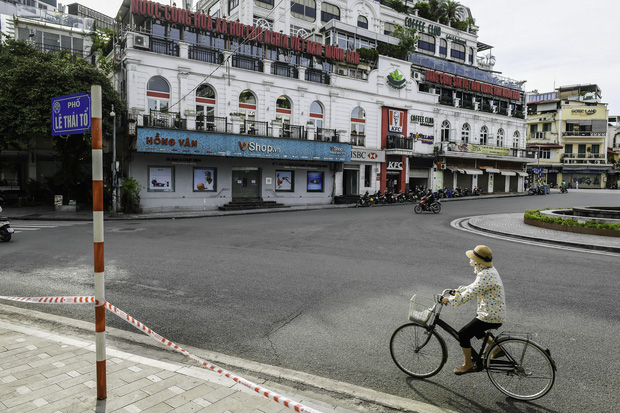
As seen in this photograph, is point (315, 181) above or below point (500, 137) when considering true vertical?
below

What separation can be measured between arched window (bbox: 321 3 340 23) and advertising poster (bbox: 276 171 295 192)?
1854cm

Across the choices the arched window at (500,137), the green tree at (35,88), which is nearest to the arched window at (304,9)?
the green tree at (35,88)

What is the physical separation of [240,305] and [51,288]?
385 cm

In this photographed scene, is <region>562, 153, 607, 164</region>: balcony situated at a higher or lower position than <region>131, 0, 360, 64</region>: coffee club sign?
lower

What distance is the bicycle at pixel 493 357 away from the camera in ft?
13.0

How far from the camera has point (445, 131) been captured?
41719 mm

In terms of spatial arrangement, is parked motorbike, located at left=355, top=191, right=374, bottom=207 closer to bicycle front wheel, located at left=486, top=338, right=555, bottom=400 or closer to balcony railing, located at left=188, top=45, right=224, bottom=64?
balcony railing, located at left=188, top=45, right=224, bottom=64

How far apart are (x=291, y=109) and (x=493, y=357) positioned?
28.3 meters

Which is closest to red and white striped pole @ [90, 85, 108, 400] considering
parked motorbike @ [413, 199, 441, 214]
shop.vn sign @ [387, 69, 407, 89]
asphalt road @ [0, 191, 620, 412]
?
asphalt road @ [0, 191, 620, 412]

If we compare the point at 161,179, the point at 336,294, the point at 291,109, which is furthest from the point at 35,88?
the point at 336,294

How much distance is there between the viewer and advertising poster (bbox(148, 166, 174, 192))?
25.5 meters

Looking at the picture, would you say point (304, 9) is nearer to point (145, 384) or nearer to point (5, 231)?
point (5, 231)

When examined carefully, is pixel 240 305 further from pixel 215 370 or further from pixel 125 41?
pixel 125 41

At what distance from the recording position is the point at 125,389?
3.91 metres
